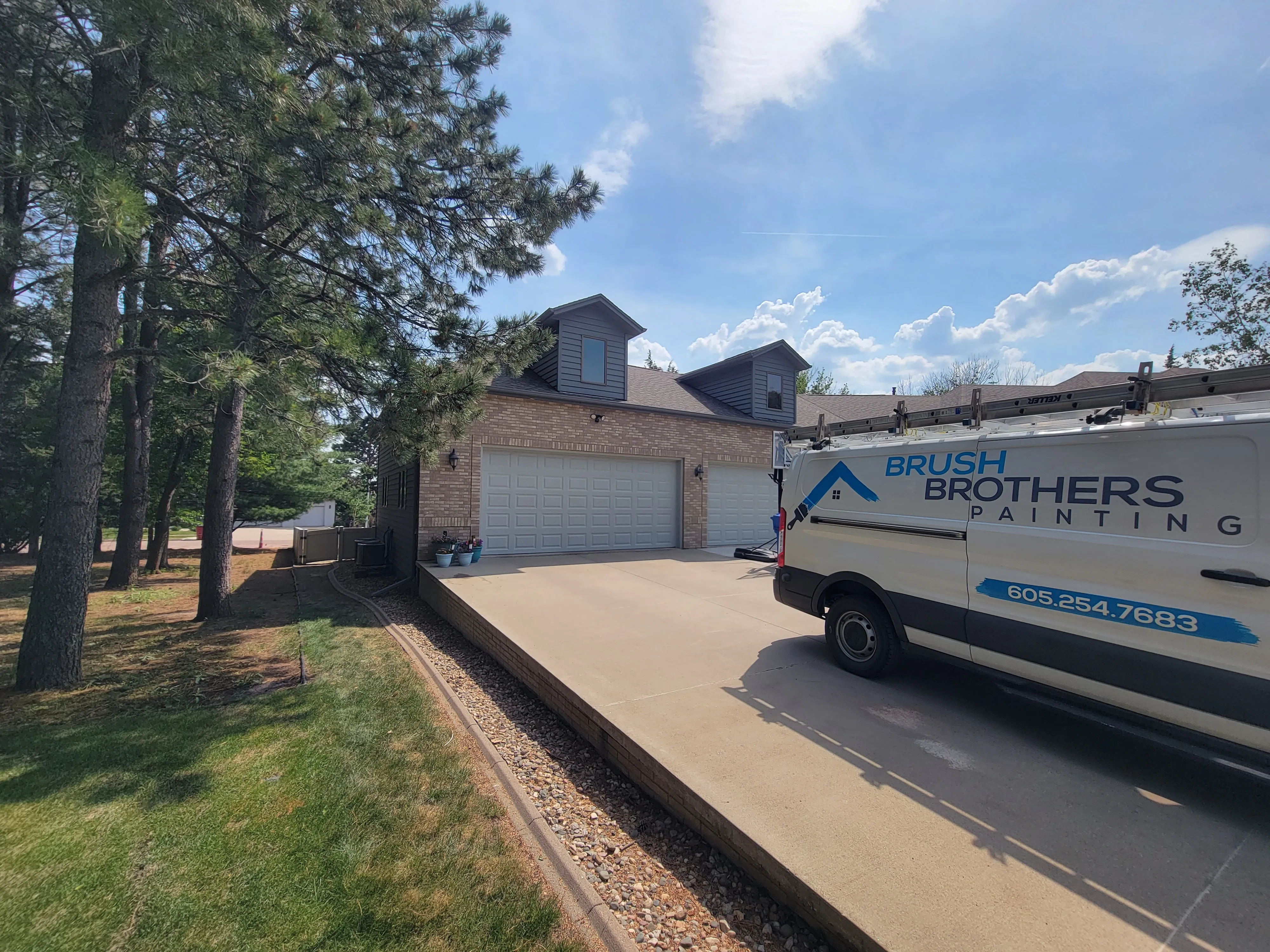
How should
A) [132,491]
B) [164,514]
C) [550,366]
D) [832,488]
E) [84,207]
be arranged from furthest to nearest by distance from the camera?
[164,514] → [550,366] → [132,491] → [832,488] → [84,207]

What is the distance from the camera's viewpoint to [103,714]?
4.55 m

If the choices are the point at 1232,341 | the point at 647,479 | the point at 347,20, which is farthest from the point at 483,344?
Result: the point at 1232,341

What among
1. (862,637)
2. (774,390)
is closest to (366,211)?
(862,637)

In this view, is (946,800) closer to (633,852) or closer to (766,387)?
(633,852)

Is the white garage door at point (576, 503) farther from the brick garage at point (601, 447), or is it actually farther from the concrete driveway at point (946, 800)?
the concrete driveway at point (946, 800)

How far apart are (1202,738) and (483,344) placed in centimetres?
632

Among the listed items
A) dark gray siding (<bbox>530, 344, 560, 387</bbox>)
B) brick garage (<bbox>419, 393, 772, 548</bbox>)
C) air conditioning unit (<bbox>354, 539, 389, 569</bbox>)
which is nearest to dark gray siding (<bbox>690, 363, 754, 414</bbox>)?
brick garage (<bbox>419, 393, 772, 548</bbox>)

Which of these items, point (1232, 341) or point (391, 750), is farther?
point (1232, 341)

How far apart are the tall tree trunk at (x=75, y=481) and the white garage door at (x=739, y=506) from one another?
1109 cm

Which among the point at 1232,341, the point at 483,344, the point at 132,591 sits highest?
the point at 1232,341

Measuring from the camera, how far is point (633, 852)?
2846 millimetres

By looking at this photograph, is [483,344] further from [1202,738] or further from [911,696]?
[1202,738]

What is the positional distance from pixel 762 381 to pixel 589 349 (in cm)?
547

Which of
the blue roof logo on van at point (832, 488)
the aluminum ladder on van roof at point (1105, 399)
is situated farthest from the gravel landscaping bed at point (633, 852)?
the aluminum ladder on van roof at point (1105, 399)
